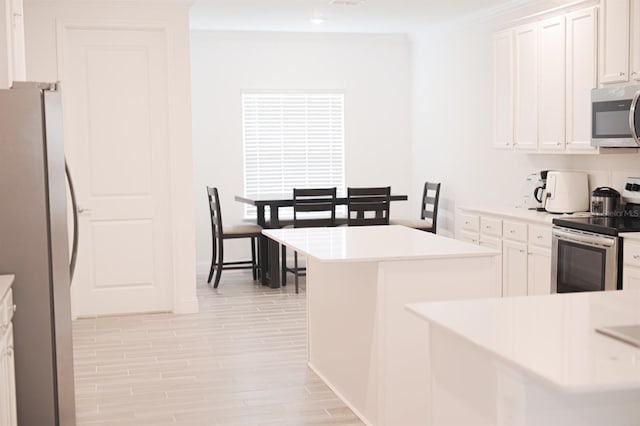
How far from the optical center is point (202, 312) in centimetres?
668

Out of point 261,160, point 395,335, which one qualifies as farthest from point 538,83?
point 261,160

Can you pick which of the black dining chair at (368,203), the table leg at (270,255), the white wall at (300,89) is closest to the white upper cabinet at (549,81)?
the black dining chair at (368,203)

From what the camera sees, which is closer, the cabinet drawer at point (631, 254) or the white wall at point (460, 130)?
the cabinet drawer at point (631, 254)

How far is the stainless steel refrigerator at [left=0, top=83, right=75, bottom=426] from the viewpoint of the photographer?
129 inches

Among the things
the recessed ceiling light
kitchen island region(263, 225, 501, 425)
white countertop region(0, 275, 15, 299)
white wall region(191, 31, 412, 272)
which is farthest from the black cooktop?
white wall region(191, 31, 412, 272)

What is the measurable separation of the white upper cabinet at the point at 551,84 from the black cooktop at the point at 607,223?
0.64 meters

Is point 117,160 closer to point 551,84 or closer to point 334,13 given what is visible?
point 334,13

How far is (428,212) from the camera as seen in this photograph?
27.6ft

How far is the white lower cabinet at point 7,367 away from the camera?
114 inches

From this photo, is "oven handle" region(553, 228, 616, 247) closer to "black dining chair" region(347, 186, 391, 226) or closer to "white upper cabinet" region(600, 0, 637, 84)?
"white upper cabinet" region(600, 0, 637, 84)

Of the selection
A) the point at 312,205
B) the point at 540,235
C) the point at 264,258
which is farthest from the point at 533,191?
the point at 264,258

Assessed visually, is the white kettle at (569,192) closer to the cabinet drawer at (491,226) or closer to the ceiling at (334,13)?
the cabinet drawer at (491,226)

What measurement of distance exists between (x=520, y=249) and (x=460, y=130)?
2.42 metres

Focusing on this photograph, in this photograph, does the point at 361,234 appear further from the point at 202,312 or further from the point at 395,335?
the point at 202,312
